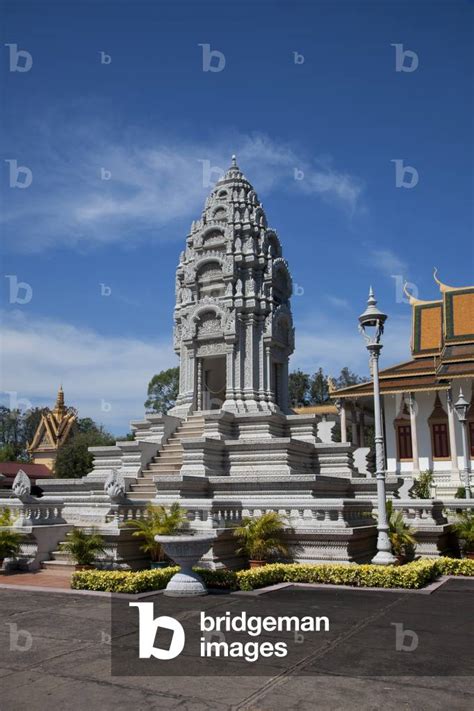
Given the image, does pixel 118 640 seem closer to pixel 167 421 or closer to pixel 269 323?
pixel 167 421

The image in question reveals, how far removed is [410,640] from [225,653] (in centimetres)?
245

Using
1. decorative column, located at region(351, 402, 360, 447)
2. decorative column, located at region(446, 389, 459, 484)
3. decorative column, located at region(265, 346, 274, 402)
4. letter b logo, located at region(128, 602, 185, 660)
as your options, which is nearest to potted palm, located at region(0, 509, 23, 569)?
letter b logo, located at region(128, 602, 185, 660)

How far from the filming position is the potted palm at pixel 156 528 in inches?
538

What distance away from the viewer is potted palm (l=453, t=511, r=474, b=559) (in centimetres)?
1614

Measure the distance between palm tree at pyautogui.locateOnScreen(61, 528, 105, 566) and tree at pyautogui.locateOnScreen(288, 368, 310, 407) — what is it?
211ft

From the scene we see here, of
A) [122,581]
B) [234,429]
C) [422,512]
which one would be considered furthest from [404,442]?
[122,581]

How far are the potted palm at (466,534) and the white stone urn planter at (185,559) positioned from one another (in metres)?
7.89

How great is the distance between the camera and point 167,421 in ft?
82.9

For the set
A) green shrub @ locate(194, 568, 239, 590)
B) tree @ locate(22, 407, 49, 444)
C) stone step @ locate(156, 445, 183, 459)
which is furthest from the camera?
tree @ locate(22, 407, 49, 444)

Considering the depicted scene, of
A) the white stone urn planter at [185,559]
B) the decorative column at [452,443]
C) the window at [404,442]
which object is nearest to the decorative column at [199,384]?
the white stone urn planter at [185,559]

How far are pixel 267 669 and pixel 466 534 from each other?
36.3 feet

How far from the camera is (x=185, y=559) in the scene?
1155 cm

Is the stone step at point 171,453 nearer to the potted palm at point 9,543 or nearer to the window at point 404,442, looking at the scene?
the potted palm at point 9,543

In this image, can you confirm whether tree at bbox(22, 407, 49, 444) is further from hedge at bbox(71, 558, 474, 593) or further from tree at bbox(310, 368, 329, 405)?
hedge at bbox(71, 558, 474, 593)
